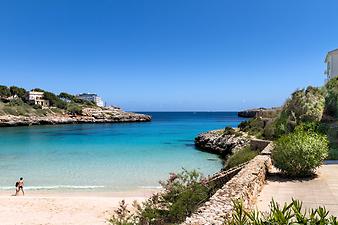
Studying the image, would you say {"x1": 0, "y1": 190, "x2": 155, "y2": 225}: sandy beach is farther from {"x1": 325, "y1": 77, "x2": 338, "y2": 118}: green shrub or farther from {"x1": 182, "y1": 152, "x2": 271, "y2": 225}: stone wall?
{"x1": 325, "y1": 77, "x2": 338, "y2": 118}: green shrub

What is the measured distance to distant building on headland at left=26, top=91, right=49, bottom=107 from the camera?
120312 mm

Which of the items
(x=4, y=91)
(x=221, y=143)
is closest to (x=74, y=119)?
(x=4, y=91)

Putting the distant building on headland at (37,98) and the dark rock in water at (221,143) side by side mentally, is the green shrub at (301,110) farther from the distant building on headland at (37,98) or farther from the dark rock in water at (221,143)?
the distant building on headland at (37,98)

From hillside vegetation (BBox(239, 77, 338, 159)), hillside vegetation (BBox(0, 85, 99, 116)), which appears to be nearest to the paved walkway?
hillside vegetation (BBox(239, 77, 338, 159))

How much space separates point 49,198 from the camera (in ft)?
56.5

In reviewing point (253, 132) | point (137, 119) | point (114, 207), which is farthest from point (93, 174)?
point (137, 119)

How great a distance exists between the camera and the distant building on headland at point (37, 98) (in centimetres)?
12031

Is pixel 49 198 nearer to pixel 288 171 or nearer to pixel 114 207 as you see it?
pixel 114 207

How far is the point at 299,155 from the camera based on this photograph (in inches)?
440

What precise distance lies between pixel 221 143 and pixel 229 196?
1214 inches

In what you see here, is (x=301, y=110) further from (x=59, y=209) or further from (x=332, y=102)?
(x=59, y=209)

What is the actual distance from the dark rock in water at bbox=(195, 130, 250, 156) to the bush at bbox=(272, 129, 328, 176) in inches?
755

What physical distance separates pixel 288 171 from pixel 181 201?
4.12 m

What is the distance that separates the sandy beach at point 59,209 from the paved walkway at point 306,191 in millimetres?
7097
